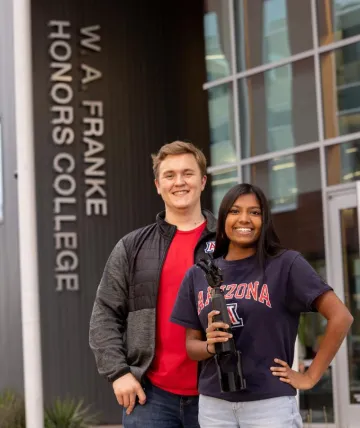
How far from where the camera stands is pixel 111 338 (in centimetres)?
356

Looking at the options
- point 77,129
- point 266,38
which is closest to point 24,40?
point 266,38

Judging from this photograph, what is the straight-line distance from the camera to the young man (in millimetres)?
3482

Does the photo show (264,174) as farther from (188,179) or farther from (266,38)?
(188,179)

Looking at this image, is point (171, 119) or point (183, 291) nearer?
point (183, 291)

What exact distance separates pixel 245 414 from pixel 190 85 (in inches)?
471

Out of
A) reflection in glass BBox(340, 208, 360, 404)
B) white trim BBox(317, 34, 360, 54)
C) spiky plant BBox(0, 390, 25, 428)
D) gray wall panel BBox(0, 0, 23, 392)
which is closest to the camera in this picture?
spiky plant BBox(0, 390, 25, 428)

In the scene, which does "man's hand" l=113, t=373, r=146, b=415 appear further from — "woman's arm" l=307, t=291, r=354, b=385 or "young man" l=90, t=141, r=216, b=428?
"woman's arm" l=307, t=291, r=354, b=385

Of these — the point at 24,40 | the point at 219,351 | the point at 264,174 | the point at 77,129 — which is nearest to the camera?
the point at 219,351

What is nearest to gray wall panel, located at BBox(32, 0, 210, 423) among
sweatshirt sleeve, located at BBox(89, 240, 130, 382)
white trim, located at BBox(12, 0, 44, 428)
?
white trim, located at BBox(12, 0, 44, 428)

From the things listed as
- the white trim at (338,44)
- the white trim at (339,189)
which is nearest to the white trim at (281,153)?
the white trim at (339,189)

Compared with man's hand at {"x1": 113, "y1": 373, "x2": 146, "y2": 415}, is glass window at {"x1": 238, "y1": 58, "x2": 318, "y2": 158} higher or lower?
higher

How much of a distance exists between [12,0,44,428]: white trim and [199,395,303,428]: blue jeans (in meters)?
4.08

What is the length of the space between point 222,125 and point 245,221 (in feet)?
29.5

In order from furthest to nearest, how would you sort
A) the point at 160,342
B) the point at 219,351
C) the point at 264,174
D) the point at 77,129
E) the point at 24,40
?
1. the point at 77,129
2. the point at 264,174
3. the point at 24,40
4. the point at 160,342
5. the point at 219,351
